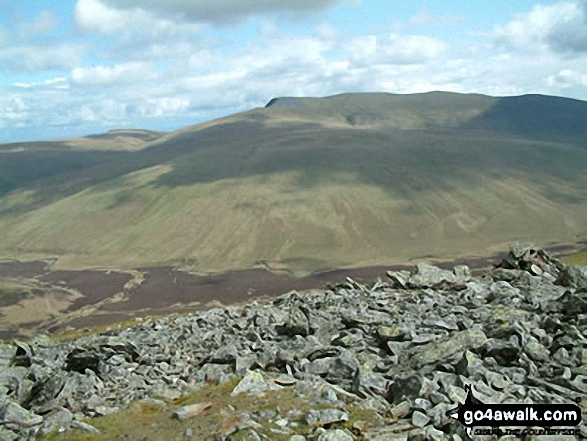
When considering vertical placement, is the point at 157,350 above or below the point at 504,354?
below

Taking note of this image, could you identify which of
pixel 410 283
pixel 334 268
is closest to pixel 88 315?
pixel 334 268

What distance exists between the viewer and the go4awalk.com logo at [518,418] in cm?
1343

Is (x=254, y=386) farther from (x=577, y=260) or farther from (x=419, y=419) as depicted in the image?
(x=577, y=260)

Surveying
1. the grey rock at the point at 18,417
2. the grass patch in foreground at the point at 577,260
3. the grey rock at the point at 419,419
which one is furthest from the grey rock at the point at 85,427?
the grass patch in foreground at the point at 577,260

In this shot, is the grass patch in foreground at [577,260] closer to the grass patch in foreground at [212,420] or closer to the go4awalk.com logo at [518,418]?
the go4awalk.com logo at [518,418]

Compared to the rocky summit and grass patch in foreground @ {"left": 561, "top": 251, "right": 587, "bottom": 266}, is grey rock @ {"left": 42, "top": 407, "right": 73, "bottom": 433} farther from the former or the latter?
grass patch in foreground @ {"left": 561, "top": 251, "right": 587, "bottom": 266}

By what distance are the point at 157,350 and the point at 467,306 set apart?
1640 cm

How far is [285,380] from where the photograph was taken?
1861 cm

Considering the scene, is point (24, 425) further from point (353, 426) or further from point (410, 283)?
point (410, 283)

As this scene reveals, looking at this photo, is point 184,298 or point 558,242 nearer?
point 184,298

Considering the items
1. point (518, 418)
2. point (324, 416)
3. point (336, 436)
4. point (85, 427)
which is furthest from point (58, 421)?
point (518, 418)

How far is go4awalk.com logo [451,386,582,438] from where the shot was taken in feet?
44.1

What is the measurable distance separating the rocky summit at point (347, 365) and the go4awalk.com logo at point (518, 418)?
16.8 inches

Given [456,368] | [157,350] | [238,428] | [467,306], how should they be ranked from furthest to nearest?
1. [467,306]
2. [157,350]
3. [456,368]
4. [238,428]
